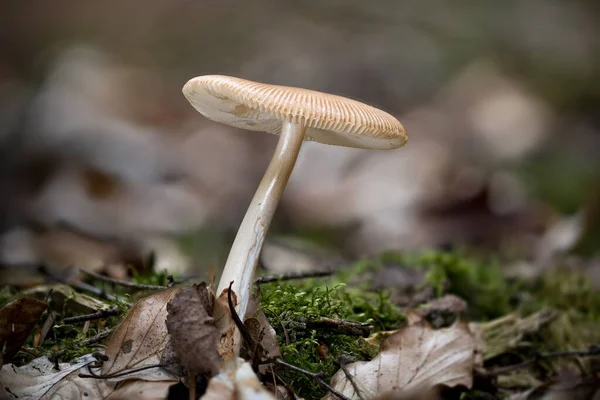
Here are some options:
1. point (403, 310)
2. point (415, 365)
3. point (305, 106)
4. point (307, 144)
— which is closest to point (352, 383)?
point (415, 365)

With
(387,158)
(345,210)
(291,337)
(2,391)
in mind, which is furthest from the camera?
(387,158)

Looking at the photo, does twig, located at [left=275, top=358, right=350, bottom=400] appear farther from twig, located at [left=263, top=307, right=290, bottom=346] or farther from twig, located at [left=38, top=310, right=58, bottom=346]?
twig, located at [left=38, top=310, right=58, bottom=346]

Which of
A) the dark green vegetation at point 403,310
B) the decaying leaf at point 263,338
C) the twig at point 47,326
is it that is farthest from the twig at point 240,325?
the twig at point 47,326

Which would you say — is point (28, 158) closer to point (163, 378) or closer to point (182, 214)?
point (182, 214)

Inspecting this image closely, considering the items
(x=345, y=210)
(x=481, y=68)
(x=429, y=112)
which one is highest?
(x=481, y=68)

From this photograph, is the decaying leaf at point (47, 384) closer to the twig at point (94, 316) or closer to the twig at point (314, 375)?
the twig at point (94, 316)

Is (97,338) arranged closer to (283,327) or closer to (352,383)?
(283,327)

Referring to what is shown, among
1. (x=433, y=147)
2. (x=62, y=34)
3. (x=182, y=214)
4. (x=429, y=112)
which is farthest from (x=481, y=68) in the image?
(x=62, y=34)
